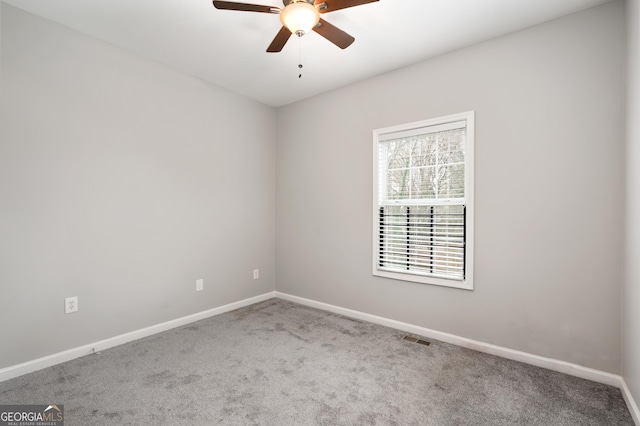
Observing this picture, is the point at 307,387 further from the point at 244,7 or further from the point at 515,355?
the point at 244,7

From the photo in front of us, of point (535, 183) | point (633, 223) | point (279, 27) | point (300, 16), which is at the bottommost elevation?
point (633, 223)

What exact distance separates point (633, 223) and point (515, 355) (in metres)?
1.32

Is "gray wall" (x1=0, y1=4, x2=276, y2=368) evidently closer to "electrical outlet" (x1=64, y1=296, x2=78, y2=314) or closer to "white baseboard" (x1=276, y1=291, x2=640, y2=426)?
"electrical outlet" (x1=64, y1=296, x2=78, y2=314)

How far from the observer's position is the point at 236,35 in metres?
2.60

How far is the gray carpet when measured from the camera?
1822 mm

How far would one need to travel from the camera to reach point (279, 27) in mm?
2508

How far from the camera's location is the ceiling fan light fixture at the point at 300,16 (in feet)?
6.00

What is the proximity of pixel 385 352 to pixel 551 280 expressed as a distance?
145 centimetres

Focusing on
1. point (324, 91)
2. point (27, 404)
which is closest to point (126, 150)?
point (27, 404)

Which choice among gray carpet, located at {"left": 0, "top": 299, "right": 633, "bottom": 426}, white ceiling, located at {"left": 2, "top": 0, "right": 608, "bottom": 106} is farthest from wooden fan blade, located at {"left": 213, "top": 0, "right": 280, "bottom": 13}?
gray carpet, located at {"left": 0, "top": 299, "right": 633, "bottom": 426}

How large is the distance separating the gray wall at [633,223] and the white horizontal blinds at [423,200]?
1.07 meters

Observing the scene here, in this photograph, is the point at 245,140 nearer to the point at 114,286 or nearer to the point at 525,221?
the point at 114,286

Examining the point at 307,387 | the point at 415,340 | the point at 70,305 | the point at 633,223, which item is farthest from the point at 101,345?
the point at 633,223

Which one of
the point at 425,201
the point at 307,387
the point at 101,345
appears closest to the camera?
the point at 307,387
